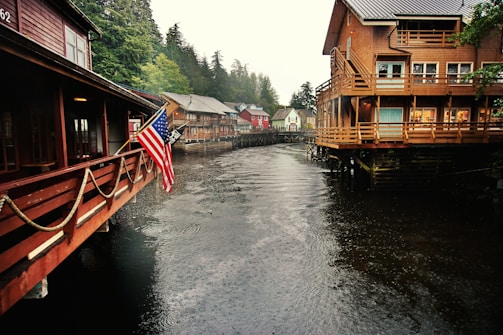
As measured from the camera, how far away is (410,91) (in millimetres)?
20938

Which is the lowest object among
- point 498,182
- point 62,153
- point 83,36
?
point 498,182

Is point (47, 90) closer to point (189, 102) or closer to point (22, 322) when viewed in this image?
point (22, 322)

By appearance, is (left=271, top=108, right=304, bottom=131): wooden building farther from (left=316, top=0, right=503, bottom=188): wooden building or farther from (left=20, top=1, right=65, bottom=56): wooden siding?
(left=20, top=1, right=65, bottom=56): wooden siding

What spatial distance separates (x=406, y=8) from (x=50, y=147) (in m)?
24.7

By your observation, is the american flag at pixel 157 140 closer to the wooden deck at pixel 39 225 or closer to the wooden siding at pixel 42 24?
the wooden deck at pixel 39 225

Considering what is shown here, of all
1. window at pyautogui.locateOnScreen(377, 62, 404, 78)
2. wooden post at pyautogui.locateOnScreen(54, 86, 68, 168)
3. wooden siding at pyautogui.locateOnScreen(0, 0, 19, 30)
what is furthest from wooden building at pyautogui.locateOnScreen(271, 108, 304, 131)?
wooden post at pyautogui.locateOnScreen(54, 86, 68, 168)

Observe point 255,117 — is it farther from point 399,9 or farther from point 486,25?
point 486,25

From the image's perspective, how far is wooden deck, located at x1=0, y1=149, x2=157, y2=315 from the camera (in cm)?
398

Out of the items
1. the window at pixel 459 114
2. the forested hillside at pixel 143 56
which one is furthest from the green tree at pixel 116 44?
the window at pixel 459 114

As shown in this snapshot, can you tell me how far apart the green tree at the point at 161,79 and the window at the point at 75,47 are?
35799mm

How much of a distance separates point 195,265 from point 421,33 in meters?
23.6

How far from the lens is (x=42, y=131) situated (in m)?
9.55

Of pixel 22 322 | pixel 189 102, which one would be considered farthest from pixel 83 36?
pixel 189 102

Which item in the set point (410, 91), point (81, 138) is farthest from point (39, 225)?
point (410, 91)
